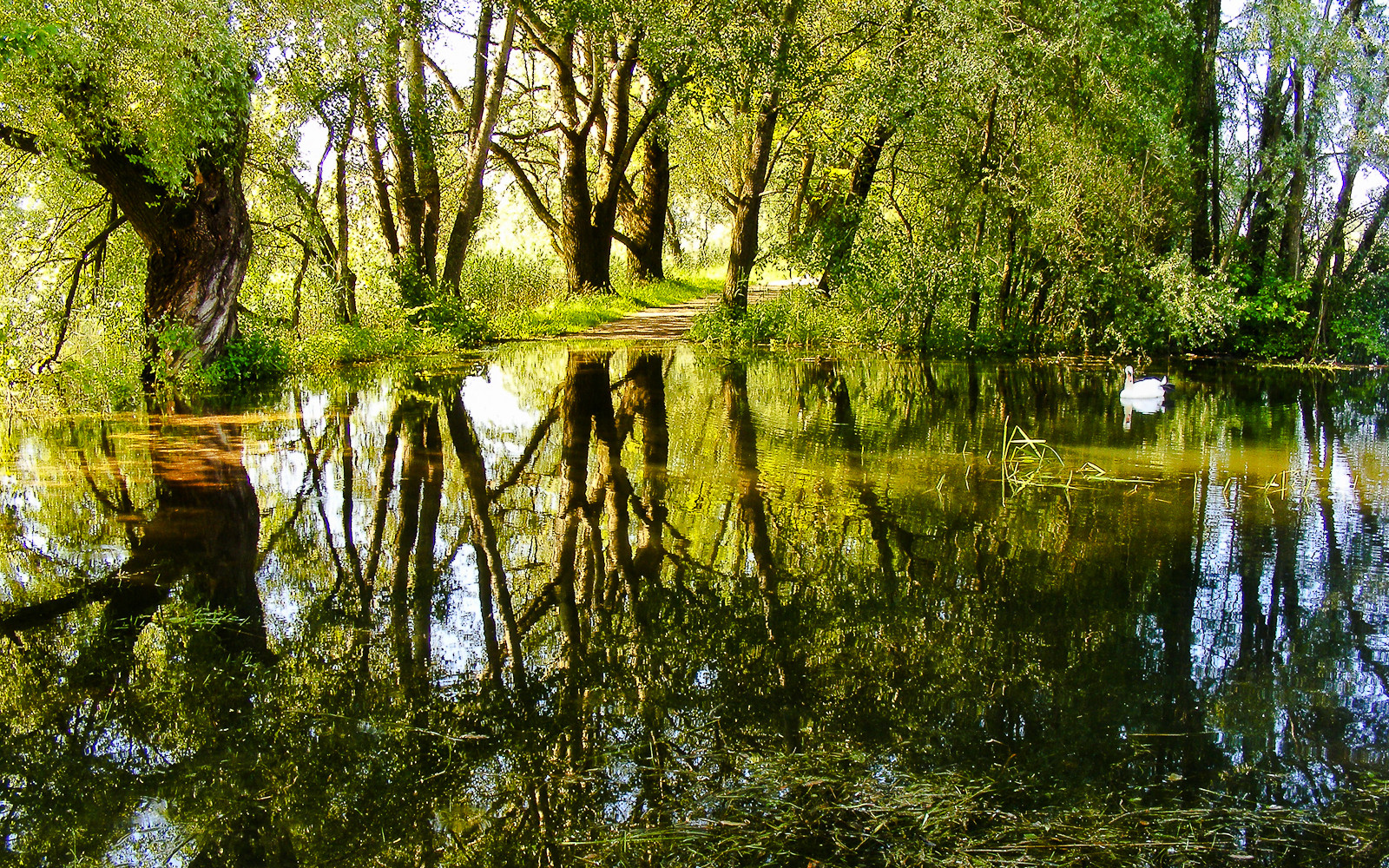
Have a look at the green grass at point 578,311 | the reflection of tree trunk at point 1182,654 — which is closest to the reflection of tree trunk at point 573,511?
the reflection of tree trunk at point 1182,654

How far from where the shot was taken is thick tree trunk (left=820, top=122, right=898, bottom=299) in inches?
776

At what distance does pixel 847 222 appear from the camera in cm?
1980

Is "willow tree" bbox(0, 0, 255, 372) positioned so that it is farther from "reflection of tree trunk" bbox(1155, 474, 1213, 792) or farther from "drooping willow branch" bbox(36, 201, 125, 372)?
"reflection of tree trunk" bbox(1155, 474, 1213, 792)

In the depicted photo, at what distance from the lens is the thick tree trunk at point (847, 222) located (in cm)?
1970

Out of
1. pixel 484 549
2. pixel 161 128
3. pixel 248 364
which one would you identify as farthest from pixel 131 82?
pixel 484 549

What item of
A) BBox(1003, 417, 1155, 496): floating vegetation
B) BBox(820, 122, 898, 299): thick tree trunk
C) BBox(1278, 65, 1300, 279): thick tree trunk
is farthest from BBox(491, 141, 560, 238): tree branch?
BBox(1003, 417, 1155, 496): floating vegetation

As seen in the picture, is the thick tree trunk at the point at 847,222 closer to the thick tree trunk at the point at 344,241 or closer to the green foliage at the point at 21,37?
the thick tree trunk at the point at 344,241

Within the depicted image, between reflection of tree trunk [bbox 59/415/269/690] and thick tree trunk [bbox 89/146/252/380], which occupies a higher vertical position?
thick tree trunk [bbox 89/146/252/380]

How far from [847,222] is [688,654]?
1575 centimetres

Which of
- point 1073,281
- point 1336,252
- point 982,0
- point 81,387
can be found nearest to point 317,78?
point 81,387

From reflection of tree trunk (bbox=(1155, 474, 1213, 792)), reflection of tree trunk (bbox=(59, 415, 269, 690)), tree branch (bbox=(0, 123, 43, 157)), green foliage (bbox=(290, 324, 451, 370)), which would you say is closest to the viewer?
reflection of tree trunk (bbox=(1155, 474, 1213, 792))

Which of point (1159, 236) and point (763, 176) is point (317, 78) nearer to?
point (763, 176)

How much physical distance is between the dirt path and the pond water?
37.9 feet

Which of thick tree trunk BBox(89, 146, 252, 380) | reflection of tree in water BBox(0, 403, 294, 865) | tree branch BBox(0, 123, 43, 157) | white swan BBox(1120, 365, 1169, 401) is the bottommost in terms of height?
reflection of tree in water BBox(0, 403, 294, 865)
